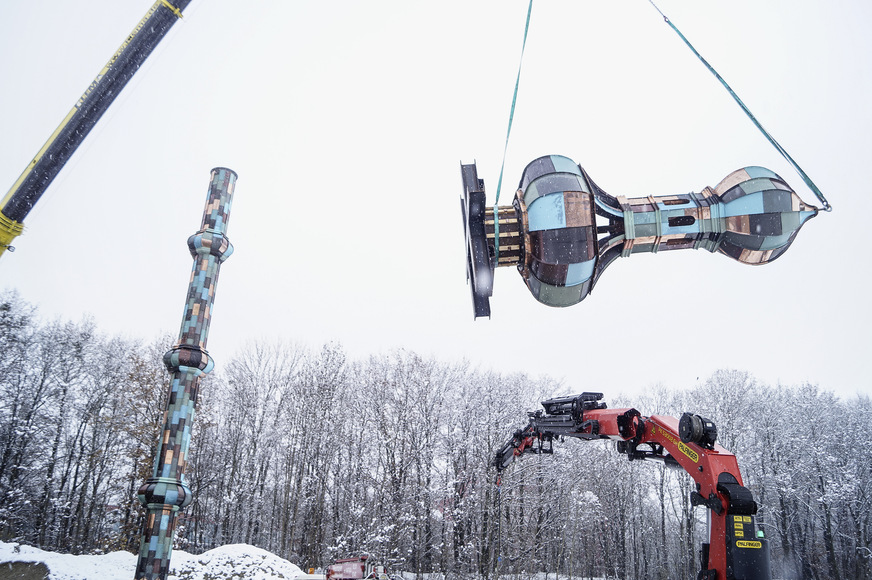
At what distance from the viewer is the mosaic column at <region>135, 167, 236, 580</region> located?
478cm

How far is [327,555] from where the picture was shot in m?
26.0

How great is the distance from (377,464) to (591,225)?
28.2 metres

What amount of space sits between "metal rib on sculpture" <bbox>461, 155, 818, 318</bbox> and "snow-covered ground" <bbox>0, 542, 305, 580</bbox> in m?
16.3

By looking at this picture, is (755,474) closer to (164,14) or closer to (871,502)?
(871,502)

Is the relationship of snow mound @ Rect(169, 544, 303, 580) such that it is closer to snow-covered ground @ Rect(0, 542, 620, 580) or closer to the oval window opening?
snow-covered ground @ Rect(0, 542, 620, 580)

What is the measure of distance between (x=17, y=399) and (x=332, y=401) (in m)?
15.5

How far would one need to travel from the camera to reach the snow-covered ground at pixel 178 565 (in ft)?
47.6

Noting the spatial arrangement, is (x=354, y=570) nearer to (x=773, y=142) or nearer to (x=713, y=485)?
(x=713, y=485)

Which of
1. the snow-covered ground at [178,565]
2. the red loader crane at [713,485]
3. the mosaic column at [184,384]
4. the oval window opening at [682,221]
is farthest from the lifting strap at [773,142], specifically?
the snow-covered ground at [178,565]

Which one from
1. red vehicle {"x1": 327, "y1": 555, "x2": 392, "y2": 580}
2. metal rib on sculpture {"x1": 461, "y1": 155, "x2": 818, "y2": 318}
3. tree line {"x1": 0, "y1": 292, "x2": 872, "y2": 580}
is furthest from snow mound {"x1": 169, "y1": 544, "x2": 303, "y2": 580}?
metal rib on sculpture {"x1": 461, "y1": 155, "x2": 818, "y2": 318}

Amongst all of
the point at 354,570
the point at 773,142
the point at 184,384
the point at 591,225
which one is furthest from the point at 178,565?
the point at 773,142

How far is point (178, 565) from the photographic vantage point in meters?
15.6

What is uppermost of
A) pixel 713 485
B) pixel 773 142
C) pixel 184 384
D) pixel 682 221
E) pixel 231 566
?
pixel 773 142

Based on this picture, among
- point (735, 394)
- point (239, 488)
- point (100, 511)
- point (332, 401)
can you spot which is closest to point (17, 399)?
point (100, 511)
